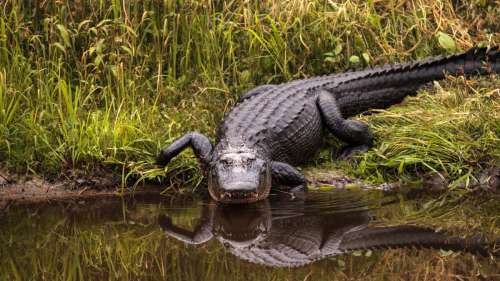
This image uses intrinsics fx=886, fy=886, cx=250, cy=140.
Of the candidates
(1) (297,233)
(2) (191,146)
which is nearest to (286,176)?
(2) (191,146)

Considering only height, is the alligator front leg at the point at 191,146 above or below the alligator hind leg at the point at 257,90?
below

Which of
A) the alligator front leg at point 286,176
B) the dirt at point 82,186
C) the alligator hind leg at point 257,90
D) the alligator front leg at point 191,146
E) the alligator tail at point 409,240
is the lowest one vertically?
the dirt at point 82,186

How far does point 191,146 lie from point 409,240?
2106 millimetres

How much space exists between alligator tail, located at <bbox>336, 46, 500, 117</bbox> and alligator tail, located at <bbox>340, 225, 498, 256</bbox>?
246cm

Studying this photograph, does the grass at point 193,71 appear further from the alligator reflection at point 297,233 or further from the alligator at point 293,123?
the alligator reflection at point 297,233

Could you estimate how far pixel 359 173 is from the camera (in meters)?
6.73

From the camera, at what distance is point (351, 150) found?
707 cm

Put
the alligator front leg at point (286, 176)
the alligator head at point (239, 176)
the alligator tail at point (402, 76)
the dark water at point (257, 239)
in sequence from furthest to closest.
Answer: the alligator tail at point (402, 76) → the alligator front leg at point (286, 176) → the alligator head at point (239, 176) → the dark water at point (257, 239)

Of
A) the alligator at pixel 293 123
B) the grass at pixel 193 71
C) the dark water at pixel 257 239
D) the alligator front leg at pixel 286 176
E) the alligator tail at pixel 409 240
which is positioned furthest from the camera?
the grass at pixel 193 71

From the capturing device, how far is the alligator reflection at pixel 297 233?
16.4ft

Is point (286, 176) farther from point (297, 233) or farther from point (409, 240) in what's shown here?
point (409, 240)

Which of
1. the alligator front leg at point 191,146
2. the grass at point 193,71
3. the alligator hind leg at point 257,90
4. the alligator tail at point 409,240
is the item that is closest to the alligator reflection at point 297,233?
the alligator tail at point 409,240

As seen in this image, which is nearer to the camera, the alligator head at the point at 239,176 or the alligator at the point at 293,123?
the alligator head at the point at 239,176

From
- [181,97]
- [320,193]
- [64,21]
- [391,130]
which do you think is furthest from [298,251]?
[64,21]
